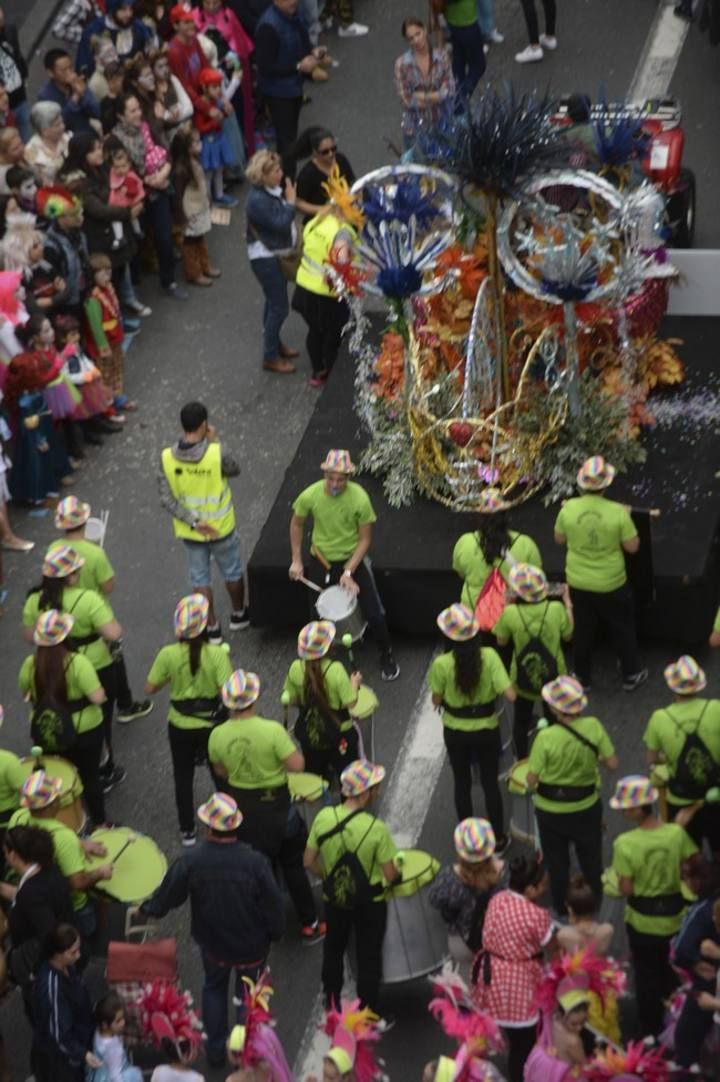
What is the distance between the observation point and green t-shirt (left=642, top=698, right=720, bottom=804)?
36.6 ft

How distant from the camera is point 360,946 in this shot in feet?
36.1

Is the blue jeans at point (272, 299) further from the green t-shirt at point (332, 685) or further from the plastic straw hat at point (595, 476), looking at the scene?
the green t-shirt at point (332, 685)

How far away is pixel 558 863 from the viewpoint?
1155 cm

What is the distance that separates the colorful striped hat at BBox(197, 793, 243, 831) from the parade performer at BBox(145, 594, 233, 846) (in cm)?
155

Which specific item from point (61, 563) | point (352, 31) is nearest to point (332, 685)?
point (61, 563)

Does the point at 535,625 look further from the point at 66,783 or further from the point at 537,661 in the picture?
the point at 66,783

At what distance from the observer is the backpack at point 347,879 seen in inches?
420

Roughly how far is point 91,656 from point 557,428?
142 inches

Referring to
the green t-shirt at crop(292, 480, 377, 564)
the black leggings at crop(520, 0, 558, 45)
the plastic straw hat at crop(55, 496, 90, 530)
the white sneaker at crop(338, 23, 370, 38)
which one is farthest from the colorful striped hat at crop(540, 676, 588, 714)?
the white sneaker at crop(338, 23, 370, 38)

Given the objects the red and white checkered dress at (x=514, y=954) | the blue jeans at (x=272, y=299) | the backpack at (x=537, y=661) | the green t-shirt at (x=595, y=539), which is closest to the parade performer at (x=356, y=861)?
the red and white checkered dress at (x=514, y=954)

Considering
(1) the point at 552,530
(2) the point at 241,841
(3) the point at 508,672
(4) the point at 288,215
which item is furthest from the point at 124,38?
(2) the point at 241,841

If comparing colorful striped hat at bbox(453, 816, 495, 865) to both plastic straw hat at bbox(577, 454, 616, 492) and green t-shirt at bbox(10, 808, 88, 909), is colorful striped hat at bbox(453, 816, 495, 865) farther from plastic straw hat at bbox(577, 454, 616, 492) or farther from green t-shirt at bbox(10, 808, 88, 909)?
plastic straw hat at bbox(577, 454, 616, 492)

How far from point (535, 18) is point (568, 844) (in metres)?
11.2

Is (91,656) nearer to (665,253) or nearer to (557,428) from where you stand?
(557,428)
